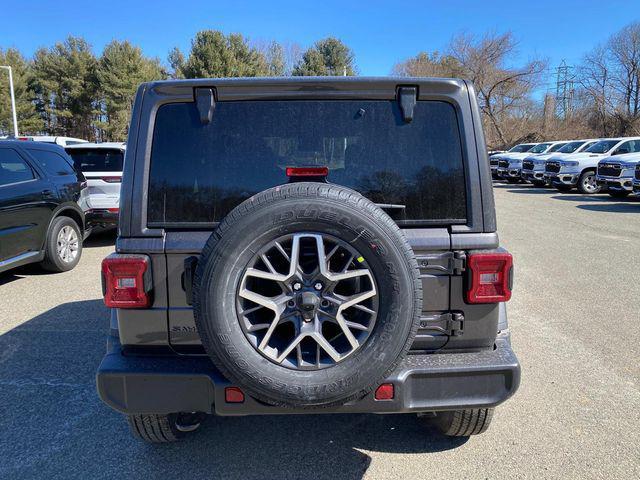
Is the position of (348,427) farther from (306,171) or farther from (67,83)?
(67,83)

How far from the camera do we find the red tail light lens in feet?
7.45

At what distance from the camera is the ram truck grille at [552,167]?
18.5 metres

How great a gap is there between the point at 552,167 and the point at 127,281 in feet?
64.3

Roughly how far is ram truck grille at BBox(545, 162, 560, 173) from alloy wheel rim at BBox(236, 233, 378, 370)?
18.9 m

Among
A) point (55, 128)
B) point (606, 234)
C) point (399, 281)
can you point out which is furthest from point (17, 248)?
point (55, 128)

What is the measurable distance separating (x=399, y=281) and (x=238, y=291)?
67 cm

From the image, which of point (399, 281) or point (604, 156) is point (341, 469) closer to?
point (399, 281)

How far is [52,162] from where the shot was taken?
6977mm

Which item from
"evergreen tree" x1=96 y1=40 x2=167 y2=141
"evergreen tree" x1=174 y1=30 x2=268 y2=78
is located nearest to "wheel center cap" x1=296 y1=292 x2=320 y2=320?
"evergreen tree" x1=174 y1=30 x2=268 y2=78

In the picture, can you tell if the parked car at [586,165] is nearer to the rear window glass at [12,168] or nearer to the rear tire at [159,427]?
the rear window glass at [12,168]

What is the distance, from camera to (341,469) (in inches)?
104

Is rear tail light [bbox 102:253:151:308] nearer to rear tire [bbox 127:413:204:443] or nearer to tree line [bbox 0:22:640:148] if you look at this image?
rear tire [bbox 127:413:204:443]

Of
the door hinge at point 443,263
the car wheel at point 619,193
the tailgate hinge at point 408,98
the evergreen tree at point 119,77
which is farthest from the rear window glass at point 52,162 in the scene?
the evergreen tree at point 119,77

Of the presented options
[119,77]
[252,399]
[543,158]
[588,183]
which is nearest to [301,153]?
[252,399]
